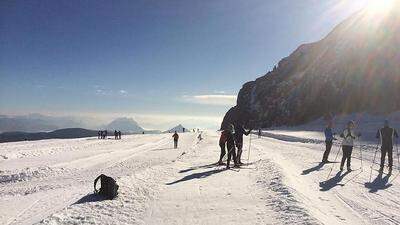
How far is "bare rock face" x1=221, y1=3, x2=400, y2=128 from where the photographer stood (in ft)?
332

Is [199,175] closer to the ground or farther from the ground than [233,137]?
closer to the ground

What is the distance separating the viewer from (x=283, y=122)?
12644 centimetres

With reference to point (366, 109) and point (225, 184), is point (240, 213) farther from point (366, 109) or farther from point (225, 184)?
point (366, 109)

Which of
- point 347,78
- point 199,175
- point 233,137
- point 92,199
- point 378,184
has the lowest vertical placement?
point 92,199

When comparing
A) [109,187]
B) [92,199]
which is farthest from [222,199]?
[92,199]

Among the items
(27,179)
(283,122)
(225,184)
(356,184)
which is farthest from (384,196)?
(283,122)

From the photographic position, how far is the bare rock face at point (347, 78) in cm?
10106

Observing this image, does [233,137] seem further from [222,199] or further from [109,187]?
[109,187]

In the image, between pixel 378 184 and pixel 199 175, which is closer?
pixel 378 184

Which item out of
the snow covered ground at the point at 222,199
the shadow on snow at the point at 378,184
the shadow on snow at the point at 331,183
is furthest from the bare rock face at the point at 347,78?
the shadow on snow at the point at 378,184

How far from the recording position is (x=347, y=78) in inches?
4341

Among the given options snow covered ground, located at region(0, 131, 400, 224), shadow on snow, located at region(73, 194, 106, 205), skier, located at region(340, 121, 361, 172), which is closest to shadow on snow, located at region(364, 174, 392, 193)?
snow covered ground, located at region(0, 131, 400, 224)

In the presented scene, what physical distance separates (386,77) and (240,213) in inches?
4000

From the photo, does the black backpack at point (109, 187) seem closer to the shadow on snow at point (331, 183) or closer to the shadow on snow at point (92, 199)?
the shadow on snow at point (92, 199)
